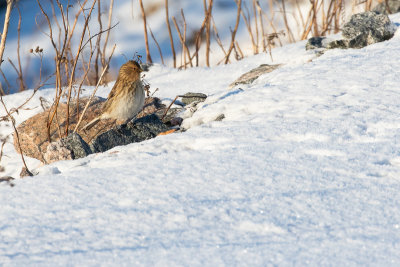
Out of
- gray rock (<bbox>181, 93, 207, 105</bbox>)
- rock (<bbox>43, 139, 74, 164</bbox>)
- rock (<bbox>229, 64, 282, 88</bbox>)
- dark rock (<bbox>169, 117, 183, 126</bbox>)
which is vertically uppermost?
rock (<bbox>229, 64, 282, 88</bbox>)

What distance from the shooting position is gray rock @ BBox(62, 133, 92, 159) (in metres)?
2.53

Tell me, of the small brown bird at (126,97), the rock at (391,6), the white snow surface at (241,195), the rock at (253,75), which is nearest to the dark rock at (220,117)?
the white snow surface at (241,195)

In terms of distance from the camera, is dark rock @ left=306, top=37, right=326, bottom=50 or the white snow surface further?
→ dark rock @ left=306, top=37, right=326, bottom=50

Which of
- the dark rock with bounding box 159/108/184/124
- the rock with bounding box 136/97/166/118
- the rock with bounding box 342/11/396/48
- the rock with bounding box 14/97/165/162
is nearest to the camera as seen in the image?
the dark rock with bounding box 159/108/184/124

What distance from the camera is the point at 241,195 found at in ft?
5.15

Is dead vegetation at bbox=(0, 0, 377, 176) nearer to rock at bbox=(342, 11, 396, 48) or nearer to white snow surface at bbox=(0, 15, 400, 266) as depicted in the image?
rock at bbox=(342, 11, 396, 48)

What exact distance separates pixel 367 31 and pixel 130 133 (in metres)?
2.01

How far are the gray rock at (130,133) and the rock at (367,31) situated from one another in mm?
1737

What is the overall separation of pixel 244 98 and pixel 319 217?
135 cm

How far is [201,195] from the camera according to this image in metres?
1.58

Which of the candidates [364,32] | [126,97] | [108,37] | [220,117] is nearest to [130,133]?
[126,97]

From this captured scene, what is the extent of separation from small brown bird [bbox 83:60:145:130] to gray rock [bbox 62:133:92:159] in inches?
11.4

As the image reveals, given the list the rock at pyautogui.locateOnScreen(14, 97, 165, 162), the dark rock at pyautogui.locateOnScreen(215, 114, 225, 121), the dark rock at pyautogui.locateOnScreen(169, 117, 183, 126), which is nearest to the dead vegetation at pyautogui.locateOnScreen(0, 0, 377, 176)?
the rock at pyautogui.locateOnScreen(14, 97, 165, 162)

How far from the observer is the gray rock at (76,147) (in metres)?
2.53
